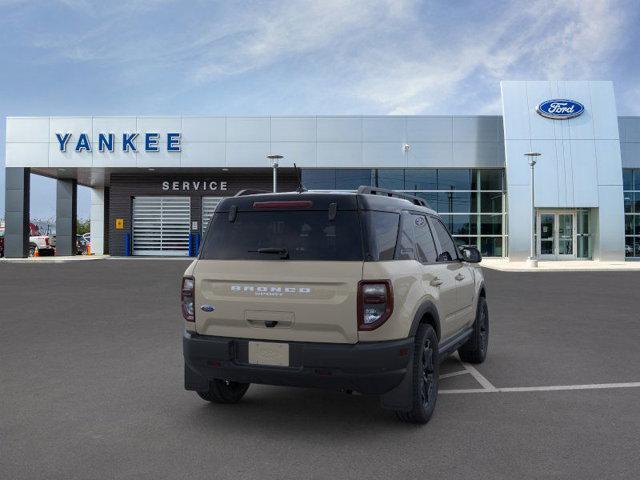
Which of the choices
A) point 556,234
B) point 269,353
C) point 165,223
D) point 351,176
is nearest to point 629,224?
point 556,234

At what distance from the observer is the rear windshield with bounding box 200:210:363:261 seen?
4.21 metres

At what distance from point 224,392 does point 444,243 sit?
2.63 meters

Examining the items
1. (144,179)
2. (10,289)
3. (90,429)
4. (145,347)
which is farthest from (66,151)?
(90,429)

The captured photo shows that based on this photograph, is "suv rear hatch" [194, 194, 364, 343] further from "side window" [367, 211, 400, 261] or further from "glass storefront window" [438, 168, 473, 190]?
"glass storefront window" [438, 168, 473, 190]

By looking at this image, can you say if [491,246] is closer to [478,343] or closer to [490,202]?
[490,202]

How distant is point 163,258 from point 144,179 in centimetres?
482

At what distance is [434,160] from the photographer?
30.4 meters

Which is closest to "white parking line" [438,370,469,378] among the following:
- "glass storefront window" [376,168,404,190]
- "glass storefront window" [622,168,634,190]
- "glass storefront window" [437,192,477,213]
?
"glass storefront window" [376,168,404,190]

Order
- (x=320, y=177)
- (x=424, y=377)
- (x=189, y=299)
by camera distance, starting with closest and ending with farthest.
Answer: (x=189, y=299)
(x=424, y=377)
(x=320, y=177)

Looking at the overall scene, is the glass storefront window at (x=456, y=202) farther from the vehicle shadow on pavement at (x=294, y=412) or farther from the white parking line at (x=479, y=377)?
the vehicle shadow on pavement at (x=294, y=412)

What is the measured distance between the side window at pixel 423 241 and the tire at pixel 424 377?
0.66 metres

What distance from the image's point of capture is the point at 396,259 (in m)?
4.37

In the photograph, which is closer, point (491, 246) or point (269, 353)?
point (269, 353)

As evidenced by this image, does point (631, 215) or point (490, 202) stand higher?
point (490, 202)
